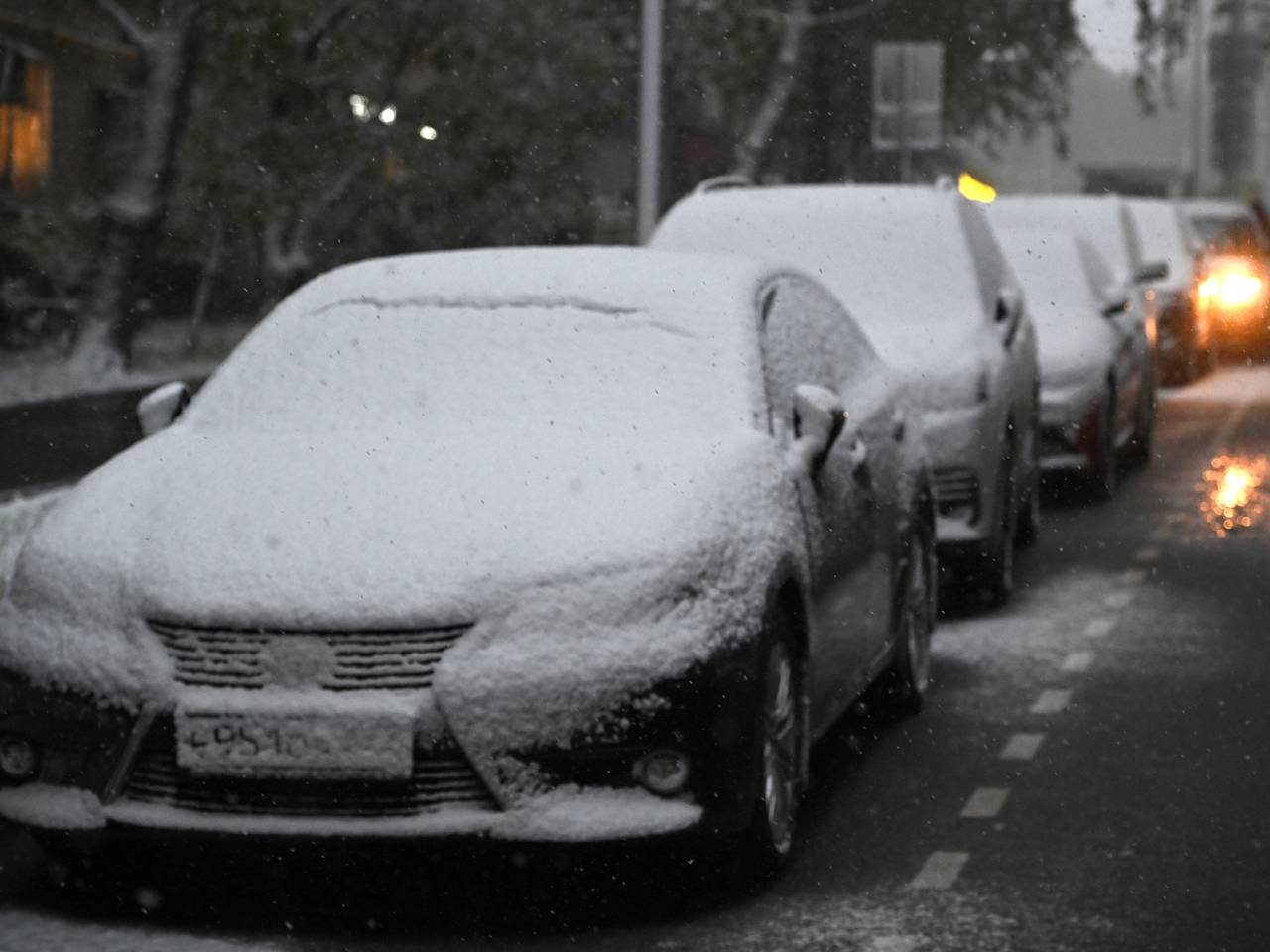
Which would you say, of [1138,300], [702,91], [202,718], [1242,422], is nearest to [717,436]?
[202,718]

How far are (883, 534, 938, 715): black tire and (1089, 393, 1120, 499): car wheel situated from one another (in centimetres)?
661

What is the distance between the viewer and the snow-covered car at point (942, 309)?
11.4m

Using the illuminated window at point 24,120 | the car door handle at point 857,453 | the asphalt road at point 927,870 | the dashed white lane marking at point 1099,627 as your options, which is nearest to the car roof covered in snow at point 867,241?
the dashed white lane marking at point 1099,627

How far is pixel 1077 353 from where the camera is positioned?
1565 centimetres

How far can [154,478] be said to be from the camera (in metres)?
6.88

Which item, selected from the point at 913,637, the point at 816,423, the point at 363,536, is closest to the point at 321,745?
the point at 363,536

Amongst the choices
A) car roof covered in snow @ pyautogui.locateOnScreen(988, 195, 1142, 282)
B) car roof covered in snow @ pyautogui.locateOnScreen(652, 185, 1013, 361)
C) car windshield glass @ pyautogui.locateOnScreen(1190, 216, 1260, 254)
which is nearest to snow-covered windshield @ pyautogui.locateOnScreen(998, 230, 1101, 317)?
car roof covered in snow @ pyautogui.locateOnScreen(988, 195, 1142, 282)

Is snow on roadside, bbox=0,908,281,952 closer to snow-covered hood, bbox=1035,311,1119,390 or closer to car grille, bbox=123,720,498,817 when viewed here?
car grille, bbox=123,720,498,817

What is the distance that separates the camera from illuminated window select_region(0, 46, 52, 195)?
3375 cm

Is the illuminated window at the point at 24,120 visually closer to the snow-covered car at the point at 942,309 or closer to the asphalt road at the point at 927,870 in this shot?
the snow-covered car at the point at 942,309

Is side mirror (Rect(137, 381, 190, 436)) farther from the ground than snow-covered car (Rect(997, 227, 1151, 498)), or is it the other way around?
side mirror (Rect(137, 381, 190, 436))

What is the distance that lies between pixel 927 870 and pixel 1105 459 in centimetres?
939

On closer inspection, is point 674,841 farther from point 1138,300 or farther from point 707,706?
point 1138,300

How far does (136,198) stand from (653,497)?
18369mm
